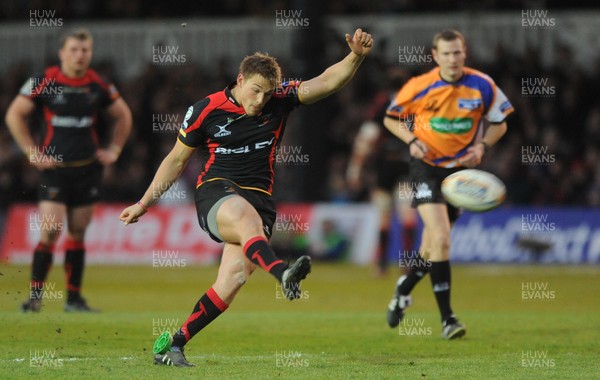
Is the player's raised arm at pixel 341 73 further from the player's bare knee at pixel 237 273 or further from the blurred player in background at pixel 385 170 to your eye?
the blurred player in background at pixel 385 170

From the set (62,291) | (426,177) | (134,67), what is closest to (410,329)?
(426,177)

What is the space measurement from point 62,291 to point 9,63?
13.0m

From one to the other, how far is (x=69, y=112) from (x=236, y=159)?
4.73 meters

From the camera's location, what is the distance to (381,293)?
625 inches

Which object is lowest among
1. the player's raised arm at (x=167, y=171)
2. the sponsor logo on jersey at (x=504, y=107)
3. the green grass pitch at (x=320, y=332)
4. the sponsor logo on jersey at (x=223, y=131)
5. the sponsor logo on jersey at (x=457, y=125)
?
the green grass pitch at (x=320, y=332)

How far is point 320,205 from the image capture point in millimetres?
21203

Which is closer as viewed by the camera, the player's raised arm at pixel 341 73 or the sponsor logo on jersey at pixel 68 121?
the player's raised arm at pixel 341 73

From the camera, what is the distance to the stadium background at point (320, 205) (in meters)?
9.88

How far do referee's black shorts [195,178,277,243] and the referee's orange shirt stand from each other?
2.89 m

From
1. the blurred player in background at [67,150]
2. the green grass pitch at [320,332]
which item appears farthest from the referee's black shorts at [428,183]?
the blurred player in background at [67,150]

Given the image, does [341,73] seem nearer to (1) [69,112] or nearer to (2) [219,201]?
(2) [219,201]

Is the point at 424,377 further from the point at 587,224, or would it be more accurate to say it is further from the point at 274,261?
the point at 587,224

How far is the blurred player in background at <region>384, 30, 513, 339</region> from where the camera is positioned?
1073 cm

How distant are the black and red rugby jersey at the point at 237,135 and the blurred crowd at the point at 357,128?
11.9m
